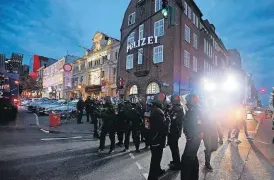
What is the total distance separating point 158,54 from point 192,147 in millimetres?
22557

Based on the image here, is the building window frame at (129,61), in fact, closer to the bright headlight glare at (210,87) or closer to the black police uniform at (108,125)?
the bright headlight glare at (210,87)

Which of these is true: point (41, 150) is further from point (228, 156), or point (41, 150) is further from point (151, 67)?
point (151, 67)

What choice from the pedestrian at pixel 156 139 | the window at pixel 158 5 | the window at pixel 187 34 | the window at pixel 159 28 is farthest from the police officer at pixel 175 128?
the window at pixel 187 34

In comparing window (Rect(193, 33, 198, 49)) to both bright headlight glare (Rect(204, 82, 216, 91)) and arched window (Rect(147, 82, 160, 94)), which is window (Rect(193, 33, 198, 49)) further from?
arched window (Rect(147, 82, 160, 94))

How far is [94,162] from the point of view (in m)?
6.38

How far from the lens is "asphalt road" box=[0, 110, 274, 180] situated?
530cm

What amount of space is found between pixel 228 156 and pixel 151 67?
19930mm

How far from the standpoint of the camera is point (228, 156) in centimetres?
745

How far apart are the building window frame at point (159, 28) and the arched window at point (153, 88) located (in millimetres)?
5911

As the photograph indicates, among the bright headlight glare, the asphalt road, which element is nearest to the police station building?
the bright headlight glare

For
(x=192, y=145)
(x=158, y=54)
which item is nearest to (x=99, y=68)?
(x=158, y=54)

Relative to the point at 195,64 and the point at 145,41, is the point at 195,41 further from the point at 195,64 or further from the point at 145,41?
the point at 145,41

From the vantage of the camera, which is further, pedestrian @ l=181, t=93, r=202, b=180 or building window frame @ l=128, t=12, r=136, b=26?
building window frame @ l=128, t=12, r=136, b=26

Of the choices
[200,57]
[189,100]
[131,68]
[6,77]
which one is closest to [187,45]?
[200,57]
